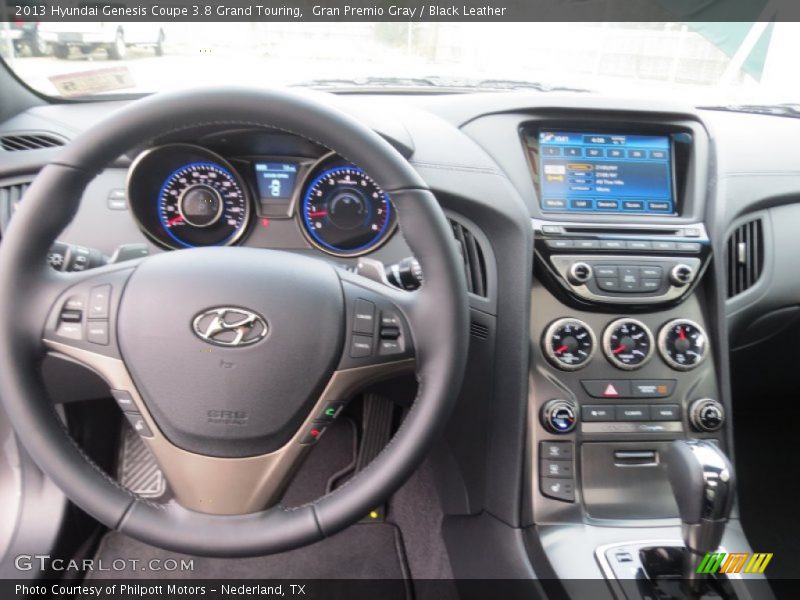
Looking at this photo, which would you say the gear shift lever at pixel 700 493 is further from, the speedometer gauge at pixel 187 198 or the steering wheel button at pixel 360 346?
the speedometer gauge at pixel 187 198

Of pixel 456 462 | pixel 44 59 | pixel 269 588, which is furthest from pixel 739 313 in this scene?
pixel 44 59

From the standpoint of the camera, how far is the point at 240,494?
43.0 inches

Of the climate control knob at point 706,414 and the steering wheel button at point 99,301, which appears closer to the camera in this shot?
the steering wheel button at point 99,301

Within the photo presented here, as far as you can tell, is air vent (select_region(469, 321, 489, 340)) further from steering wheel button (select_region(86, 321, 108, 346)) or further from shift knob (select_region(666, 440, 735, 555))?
steering wheel button (select_region(86, 321, 108, 346))

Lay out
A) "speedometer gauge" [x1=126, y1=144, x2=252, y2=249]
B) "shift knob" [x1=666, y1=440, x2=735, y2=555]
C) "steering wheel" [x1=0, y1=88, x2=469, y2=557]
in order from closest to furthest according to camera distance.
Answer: "steering wheel" [x1=0, y1=88, x2=469, y2=557] < "shift knob" [x1=666, y1=440, x2=735, y2=555] < "speedometer gauge" [x1=126, y1=144, x2=252, y2=249]

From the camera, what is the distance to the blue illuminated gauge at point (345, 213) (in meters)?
1.46

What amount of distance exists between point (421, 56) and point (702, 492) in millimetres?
1257

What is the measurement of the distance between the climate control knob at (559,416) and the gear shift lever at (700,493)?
0.27 meters

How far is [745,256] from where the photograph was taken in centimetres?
173

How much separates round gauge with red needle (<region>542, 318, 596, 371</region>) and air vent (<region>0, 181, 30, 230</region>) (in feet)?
4.06

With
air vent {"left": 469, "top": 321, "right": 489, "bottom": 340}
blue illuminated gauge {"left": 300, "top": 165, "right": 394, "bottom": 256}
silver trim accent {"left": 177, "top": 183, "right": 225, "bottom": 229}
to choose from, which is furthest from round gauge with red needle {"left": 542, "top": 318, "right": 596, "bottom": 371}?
silver trim accent {"left": 177, "top": 183, "right": 225, "bottom": 229}

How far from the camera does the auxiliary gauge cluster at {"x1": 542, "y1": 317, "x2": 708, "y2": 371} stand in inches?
59.5

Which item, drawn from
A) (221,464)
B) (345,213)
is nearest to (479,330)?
(345,213)

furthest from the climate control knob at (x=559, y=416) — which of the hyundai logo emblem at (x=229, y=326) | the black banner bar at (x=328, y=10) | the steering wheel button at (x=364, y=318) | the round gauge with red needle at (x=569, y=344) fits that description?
the black banner bar at (x=328, y=10)
